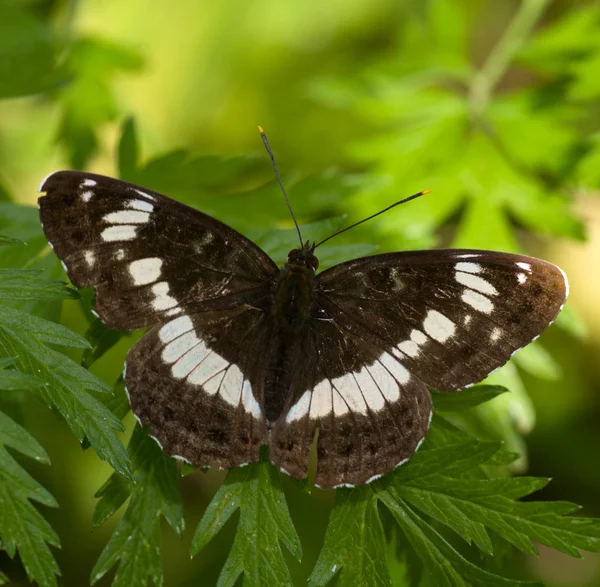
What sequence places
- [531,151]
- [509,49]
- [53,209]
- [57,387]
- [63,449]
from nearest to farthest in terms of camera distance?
[57,387] → [53,209] → [531,151] → [509,49] → [63,449]

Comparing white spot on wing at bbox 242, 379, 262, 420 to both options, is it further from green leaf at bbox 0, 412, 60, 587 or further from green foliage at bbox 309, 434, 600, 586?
green leaf at bbox 0, 412, 60, 587

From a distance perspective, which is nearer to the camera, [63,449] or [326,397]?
[326,397]

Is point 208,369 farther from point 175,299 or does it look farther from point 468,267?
point 468,267

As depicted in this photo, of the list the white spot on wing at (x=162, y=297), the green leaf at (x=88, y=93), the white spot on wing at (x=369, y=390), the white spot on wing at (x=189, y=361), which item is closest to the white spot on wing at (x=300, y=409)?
the white spot on wing at (x=369, y=390)

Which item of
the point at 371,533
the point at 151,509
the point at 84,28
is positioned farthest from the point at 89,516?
the point at 84,28

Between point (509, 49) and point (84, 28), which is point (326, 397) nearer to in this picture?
point (509, 49)

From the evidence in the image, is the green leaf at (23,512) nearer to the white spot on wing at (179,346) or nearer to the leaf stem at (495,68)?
the white spot on wing at (179,346)

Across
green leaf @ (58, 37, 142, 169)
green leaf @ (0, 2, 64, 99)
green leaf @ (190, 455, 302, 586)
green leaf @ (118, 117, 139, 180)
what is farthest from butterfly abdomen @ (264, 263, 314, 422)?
green leaf @ (58, 37, 142, 169)
